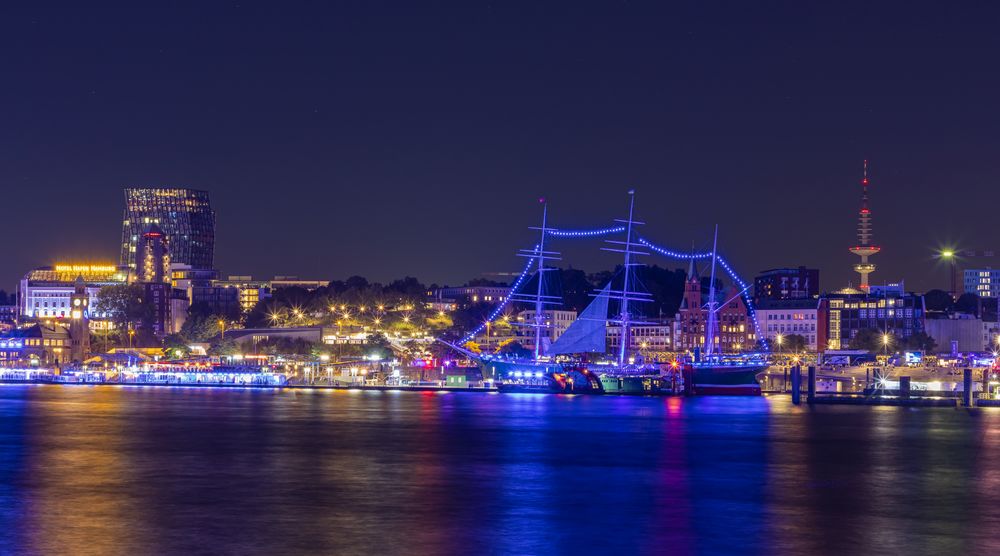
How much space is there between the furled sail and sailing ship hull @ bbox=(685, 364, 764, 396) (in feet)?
33.2

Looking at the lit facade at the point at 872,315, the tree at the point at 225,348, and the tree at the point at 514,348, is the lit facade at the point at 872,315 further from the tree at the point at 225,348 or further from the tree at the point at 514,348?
the tree at the point at 225,348

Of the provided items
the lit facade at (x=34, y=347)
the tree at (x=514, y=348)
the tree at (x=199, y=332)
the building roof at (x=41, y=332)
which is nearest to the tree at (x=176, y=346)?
the tree at (x=199, y=332)

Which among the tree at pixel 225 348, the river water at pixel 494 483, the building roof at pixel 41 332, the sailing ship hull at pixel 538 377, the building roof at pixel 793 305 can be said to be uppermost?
the building roof at pixel 793 305

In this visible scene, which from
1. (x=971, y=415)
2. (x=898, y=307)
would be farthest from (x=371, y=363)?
(x=971, y=415)

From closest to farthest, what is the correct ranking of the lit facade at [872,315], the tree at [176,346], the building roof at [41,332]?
the building roof at [41,332] → the tree at [176,346] → the lit facade at [872,315]

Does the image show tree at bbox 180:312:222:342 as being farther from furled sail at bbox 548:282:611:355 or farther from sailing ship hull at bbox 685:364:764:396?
sailing ship hull at bbox 685:364:764:396

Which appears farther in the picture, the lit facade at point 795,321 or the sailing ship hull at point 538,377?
the lit facade at point 795,321

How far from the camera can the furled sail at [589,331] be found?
121m

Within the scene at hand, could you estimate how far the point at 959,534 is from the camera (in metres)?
33.5

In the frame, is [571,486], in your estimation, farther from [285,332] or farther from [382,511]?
[285,332]

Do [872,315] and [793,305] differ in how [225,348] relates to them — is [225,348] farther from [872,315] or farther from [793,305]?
[872,315]

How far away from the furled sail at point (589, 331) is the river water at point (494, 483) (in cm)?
3990

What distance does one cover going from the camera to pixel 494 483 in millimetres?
44000

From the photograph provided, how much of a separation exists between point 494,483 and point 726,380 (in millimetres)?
73494
